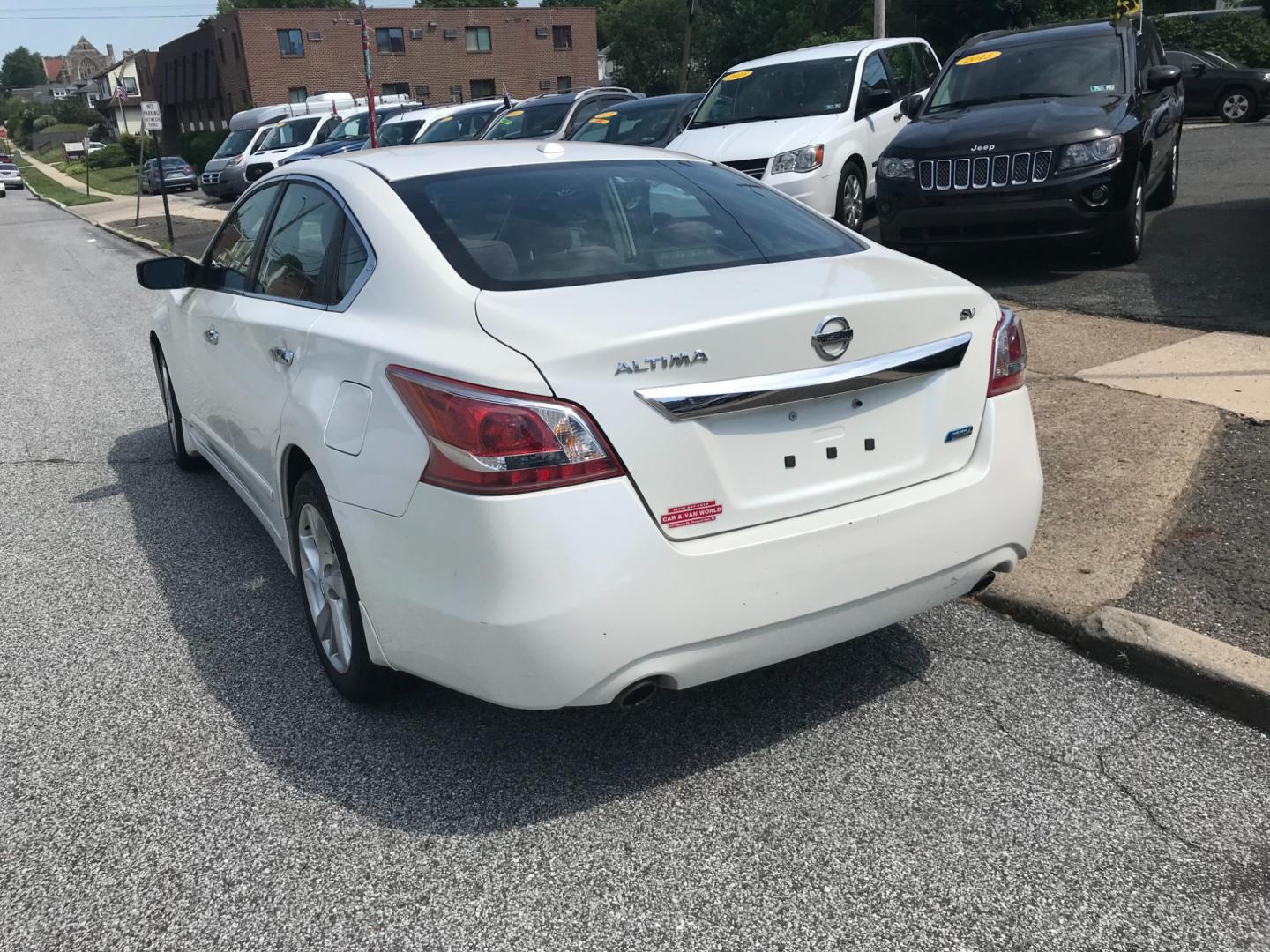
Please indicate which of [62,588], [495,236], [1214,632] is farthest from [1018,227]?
[62,588]

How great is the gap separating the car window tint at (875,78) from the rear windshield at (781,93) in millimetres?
148

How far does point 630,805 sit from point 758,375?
1.19 metres

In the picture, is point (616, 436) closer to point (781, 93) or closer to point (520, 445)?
point (520, 445)

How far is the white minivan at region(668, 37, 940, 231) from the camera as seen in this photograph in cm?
1095

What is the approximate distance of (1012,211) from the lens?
8.77 metres

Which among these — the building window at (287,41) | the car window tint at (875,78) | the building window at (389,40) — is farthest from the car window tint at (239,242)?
the building window at (389,40)

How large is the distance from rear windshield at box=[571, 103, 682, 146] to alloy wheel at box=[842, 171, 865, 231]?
106 inches

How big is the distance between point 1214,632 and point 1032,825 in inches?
46.8

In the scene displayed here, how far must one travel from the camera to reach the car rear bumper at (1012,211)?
863cm

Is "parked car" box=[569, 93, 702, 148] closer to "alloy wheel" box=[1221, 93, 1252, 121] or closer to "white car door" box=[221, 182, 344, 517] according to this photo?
"white car door" box=[221, 182, 344, 517]

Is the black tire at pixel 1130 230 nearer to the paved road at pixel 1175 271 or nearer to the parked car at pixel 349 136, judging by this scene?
the paved road at pixel 1175 271

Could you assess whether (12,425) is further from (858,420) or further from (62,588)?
(858,420)

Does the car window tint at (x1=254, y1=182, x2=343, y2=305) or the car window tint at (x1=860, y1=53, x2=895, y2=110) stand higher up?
the car window tint at (x1=860, y1=53, x2=895, y2=110)

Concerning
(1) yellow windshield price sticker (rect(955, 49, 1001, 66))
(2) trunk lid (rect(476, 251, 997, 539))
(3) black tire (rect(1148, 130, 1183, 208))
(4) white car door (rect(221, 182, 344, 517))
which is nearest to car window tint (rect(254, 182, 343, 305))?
(4) white car door (rect(221, 182, 344, 517))
